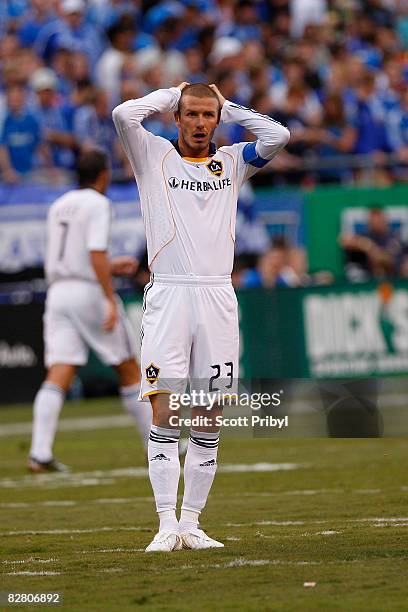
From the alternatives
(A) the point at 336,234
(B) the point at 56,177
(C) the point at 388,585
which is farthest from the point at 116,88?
(C) the point at 388,585

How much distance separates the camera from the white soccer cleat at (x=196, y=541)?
782 cm

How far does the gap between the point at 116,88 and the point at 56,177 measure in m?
2.22

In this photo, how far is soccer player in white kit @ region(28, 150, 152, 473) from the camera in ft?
41.0

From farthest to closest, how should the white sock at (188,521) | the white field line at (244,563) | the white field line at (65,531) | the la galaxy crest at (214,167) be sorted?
the white field line at (65,531) → the la galaxy crest at (214,167) → the white sock at (188,521) → the white field line at (244,563)

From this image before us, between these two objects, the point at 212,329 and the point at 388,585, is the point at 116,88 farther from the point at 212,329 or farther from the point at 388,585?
the point at 388,585

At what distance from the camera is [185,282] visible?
26.1ft

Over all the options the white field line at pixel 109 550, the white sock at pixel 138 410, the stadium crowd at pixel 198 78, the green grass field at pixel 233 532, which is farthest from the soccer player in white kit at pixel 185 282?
the stadium crowd at pixel 198 78

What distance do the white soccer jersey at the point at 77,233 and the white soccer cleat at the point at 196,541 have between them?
16.2ft

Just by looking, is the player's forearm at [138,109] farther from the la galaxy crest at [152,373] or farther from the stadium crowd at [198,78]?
the stadium crowd at [198,78]

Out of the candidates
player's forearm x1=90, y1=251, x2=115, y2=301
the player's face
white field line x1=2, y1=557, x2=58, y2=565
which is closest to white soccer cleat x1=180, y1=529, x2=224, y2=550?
white field line x1=2, y1=557, x2=58, y2=565

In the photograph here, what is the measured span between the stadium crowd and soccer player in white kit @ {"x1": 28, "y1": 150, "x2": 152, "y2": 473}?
6.54 metres

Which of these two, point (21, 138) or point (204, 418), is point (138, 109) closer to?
point (204, 418)

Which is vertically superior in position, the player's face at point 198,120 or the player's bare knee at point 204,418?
the player's face at point 198,120

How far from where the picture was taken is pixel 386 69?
2483 centimetres
